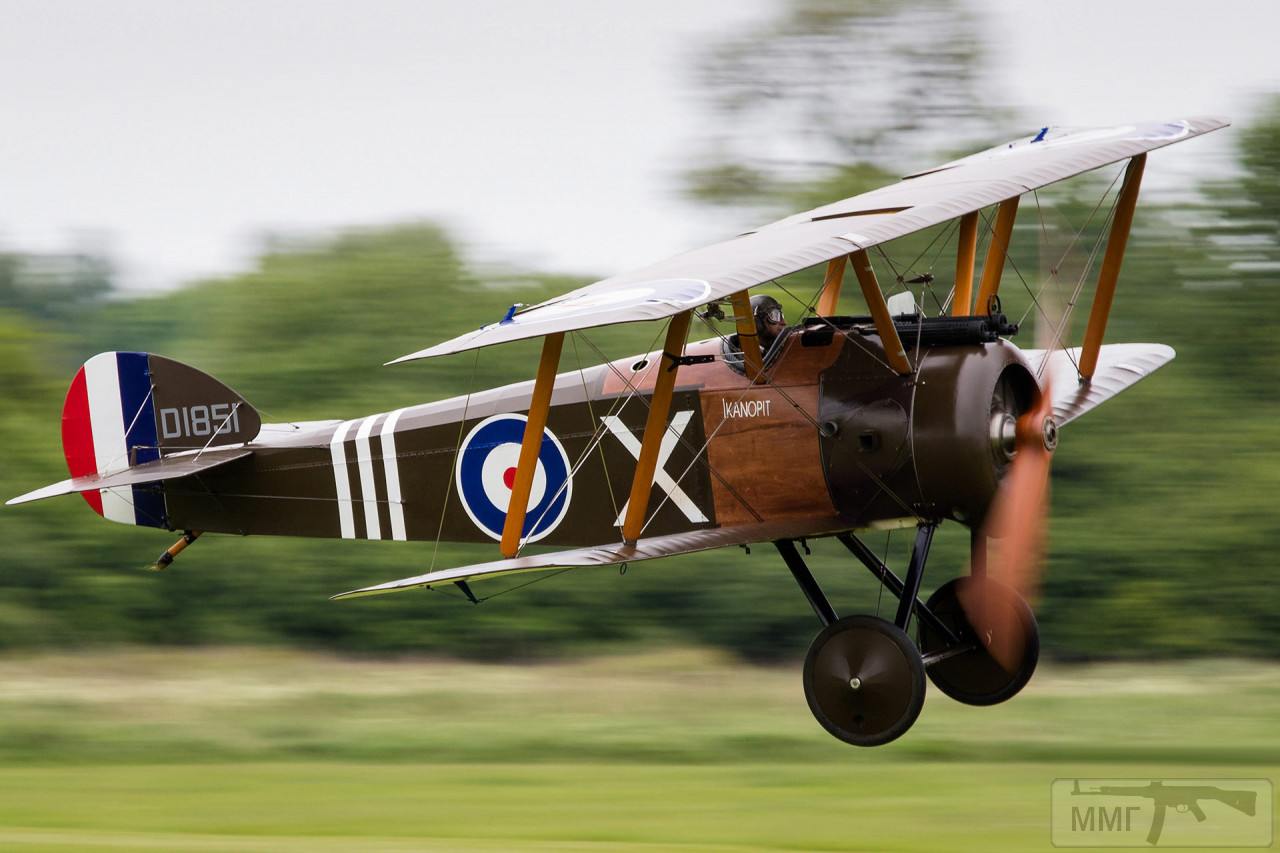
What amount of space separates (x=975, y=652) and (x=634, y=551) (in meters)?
2.48

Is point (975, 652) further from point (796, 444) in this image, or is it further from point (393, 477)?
point (393, 477)

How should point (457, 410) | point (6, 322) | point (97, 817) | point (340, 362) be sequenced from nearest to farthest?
point (457, 410) → point (97, 817) → point (340, 362) → point (6, 322)

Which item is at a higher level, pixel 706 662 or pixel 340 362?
pixel 340 362

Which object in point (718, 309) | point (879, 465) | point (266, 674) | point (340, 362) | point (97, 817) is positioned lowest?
point (266, 674)

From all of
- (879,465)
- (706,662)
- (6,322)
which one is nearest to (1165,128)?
(879,465)

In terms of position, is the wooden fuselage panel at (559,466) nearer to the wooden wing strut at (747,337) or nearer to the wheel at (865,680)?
the wooden wing strut at (747,337)

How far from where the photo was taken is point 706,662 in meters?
16.5

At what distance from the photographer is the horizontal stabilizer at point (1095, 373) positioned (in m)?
9.43

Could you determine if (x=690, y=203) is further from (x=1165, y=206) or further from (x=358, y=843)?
(x=358, y=843)

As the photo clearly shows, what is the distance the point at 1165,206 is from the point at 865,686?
511 inches

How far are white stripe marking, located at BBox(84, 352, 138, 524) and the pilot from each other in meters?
4.72

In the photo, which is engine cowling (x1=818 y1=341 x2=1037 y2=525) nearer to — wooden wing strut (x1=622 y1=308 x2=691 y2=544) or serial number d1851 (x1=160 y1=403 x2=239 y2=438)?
wooden wing strut (x1=622 y1=308 x2=691 y2=544)

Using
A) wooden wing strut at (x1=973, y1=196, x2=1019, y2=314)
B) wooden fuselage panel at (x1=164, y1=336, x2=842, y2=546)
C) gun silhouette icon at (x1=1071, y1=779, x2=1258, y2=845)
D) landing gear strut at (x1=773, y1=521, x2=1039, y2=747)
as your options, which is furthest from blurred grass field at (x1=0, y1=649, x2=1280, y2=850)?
wooden wing strut at (x1=973, y1=196, x2=1019, y2=314)

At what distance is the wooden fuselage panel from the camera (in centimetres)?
837
